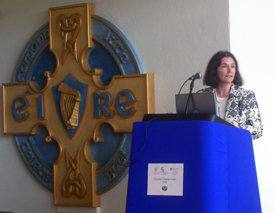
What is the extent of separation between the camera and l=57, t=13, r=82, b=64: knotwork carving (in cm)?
417

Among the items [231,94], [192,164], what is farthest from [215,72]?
[192,164]

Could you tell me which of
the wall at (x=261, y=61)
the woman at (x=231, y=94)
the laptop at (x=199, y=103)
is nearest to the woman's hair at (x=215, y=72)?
the woman at (x=231, y=94)

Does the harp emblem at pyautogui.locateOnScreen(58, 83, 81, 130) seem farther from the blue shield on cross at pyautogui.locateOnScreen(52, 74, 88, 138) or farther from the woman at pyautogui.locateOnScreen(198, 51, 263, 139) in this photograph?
the woman at pyautogui.locateOnScreen(198, 51, 263, 139)

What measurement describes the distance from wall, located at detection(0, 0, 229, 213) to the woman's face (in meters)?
0.16

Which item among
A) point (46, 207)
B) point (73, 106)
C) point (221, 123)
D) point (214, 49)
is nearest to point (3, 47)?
point (73, 106)

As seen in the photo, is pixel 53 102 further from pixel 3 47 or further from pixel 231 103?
pixel 231 103

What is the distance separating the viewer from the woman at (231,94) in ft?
10.7

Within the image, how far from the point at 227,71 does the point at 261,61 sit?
0.55m

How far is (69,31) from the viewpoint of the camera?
4.21 metres

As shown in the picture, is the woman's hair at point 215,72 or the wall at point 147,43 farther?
the wall at point 147,43

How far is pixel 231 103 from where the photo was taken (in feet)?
10.9

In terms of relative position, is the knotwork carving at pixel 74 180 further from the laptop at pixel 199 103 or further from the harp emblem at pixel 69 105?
the laptop at pixel 199 103

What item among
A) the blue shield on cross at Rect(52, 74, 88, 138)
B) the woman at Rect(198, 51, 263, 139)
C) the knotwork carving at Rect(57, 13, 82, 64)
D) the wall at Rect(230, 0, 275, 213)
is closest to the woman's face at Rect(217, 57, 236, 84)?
the woman at Rect(198, 51, 263, 139)

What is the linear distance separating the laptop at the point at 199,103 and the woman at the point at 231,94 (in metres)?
1.00
